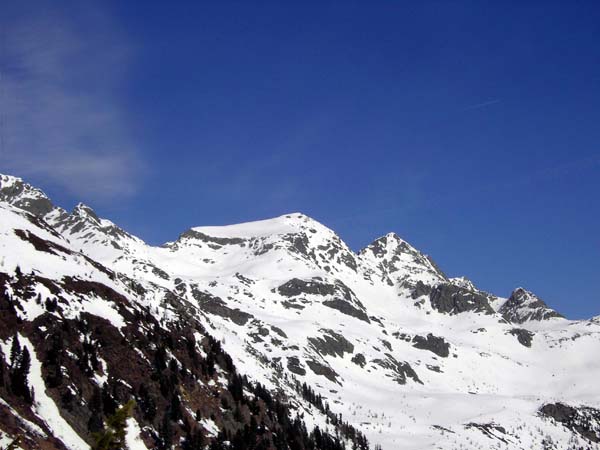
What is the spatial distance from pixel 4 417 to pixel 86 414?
19.6m

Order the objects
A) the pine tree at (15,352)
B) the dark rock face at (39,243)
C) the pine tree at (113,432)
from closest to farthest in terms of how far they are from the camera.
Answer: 1. the pine tree at (113,432)
2. the pine tree at (15,352)
3. the dark rock face at (39,243)

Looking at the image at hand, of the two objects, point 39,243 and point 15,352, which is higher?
point 39,243

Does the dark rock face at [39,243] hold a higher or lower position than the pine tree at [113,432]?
higher

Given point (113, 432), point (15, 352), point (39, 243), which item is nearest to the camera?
point (113, 432)

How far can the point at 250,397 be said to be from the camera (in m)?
148

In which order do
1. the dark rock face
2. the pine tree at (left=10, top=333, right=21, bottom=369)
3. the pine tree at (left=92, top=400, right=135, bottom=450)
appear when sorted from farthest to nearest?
1. the dark rock face
2. the pine tree at (left=10, top=333, right=21, bottom=369)
3. the pine tree at (left=92, top=400, right=135, bottom=450)

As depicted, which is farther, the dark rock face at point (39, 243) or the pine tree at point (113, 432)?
the dark rock face at point (39, 243)

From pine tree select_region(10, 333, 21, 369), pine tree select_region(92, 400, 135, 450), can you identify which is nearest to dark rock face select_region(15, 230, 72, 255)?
pine tree select_region(10, 333, 21, 369)

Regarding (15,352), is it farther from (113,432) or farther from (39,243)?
(113,432)

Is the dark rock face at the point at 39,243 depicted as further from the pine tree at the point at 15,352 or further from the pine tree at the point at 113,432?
the pine tree at the point at 113,432

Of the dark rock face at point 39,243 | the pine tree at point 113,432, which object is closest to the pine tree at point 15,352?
the dark rock face at point 39,243

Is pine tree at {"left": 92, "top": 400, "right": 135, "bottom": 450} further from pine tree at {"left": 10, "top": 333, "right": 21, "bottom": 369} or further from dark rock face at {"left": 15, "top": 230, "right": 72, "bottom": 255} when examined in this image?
dark rock face at {"left": 15, "top": 230, "right": 72, "bottom": 255}

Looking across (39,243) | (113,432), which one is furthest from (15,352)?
(113,432)

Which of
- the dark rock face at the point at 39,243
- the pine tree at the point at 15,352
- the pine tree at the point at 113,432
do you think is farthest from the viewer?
the dark rock face at the point at 39,243
